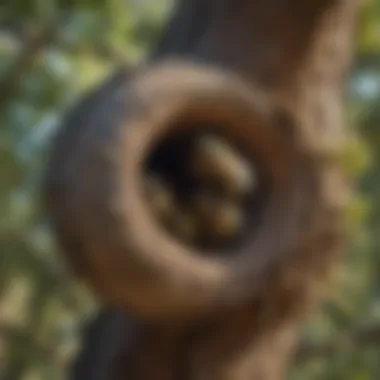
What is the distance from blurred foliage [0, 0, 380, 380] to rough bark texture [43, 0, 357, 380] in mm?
295

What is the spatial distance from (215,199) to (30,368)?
95cm

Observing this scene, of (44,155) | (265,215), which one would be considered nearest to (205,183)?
(265,215)

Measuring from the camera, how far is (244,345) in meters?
0.81

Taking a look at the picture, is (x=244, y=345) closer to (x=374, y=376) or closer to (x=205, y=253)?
(x=205, y=253)

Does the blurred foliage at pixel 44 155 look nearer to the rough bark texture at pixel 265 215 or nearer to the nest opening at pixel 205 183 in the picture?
the rough bark texture at pixel 265 215

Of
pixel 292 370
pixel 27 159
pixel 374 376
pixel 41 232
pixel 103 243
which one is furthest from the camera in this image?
pixel 292 370

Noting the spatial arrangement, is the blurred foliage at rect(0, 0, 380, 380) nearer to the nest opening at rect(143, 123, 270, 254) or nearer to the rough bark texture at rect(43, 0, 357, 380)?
the rough bark texture at rect(43, 0, 357, 380)

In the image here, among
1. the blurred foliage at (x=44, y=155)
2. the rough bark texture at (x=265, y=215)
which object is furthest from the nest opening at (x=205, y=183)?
the blurred foliage at (x=44, y=155)

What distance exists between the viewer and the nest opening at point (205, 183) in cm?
75

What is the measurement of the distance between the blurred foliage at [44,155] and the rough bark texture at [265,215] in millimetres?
295

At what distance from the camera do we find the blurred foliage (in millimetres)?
1368

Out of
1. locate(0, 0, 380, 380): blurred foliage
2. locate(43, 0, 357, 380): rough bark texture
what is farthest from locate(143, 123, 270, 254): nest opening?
locate(0, 0, 380, 380): blurred foliage

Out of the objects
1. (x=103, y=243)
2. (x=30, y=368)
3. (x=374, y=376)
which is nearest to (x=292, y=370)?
(x=374, y=376)

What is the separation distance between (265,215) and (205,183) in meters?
0.06
